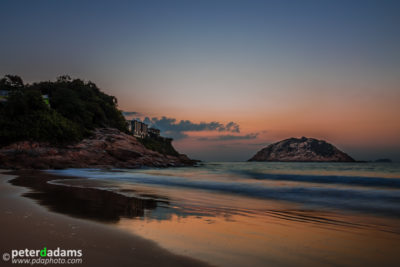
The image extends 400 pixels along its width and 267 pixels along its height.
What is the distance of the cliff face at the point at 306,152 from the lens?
516 feet

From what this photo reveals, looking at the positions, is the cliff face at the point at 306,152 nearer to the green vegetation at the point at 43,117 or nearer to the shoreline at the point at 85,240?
the green vegetation at the point at 43,117

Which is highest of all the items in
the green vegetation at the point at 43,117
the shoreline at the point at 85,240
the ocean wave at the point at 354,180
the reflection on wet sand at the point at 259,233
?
the green vegetation at the point at 43,117

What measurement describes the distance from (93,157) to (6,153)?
30.3 feet

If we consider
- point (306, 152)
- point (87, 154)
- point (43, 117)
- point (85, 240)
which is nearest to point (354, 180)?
point (85, 240)

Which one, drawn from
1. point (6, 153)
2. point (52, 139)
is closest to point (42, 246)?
point (6, 153)

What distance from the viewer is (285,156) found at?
6668 inches

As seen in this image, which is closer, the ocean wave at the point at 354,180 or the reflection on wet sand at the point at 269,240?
the reflection on wet sand at the point at 269,240

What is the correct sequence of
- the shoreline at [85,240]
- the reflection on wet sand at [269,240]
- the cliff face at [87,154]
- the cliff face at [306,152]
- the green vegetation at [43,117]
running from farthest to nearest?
1. the cliff face at [306,152]
2. the green vegetation at [43,117]
3. the cliff face at [87,154]
4. the reflection on wet sand at [269,240]
5. the shoreline at [85,240]

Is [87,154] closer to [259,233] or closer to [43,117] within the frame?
[43,117]

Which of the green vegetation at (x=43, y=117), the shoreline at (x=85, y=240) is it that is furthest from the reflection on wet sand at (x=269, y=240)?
the green vegetation at (x=43, y=117)

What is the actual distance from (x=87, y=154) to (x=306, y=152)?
5869 inches

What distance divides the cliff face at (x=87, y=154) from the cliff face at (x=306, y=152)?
132m

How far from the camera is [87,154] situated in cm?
3416

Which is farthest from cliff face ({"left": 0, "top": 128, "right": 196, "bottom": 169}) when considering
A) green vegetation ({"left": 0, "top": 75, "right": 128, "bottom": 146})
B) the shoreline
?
the shoreline
